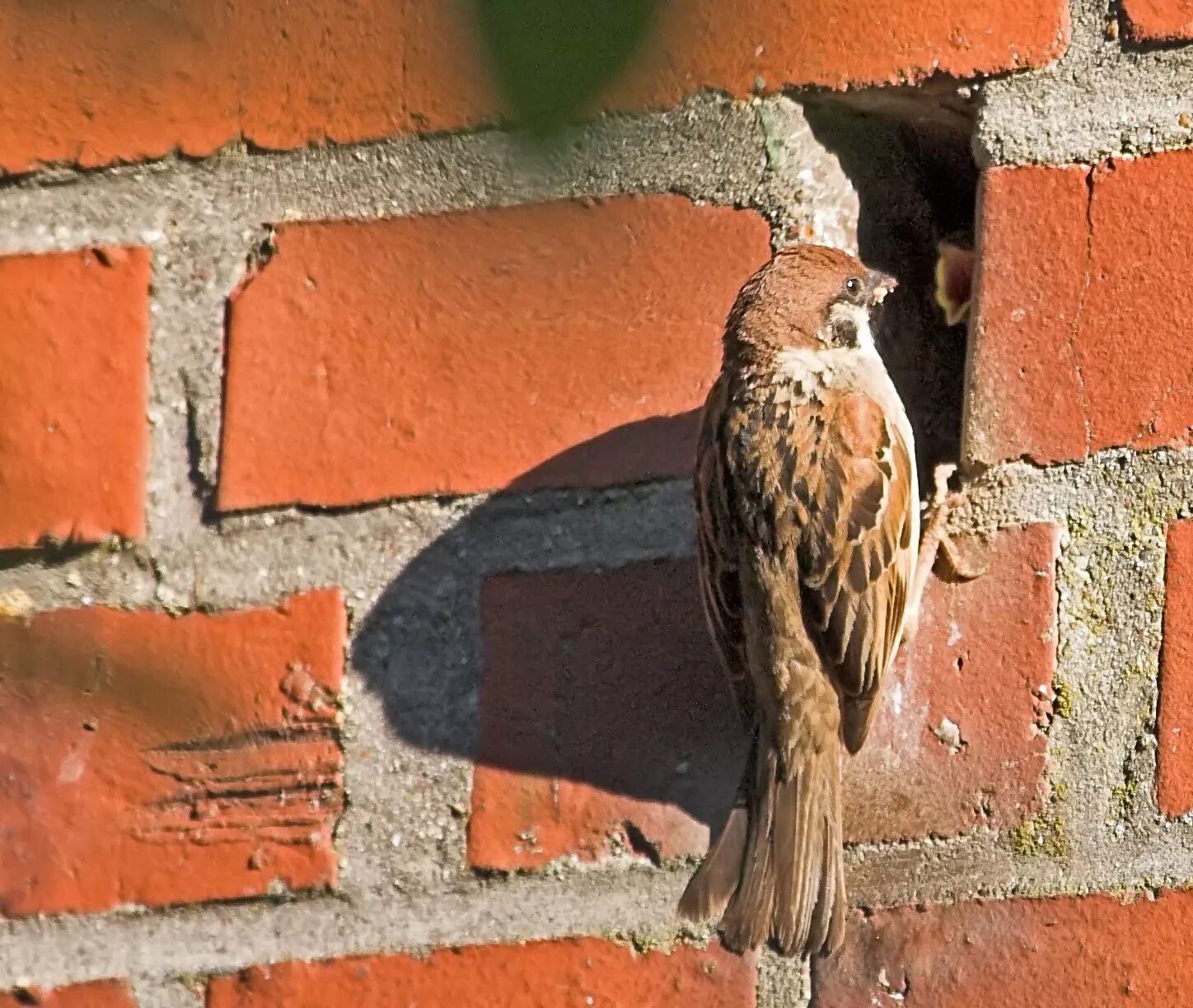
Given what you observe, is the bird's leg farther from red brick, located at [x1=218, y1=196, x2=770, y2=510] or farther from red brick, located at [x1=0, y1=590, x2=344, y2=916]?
red brick, located at [x1=0, y1=590, x2=344, y2=916]

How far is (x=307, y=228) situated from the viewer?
2.63 feet

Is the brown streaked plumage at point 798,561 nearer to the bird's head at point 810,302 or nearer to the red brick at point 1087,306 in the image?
the bird's head at point 810,302

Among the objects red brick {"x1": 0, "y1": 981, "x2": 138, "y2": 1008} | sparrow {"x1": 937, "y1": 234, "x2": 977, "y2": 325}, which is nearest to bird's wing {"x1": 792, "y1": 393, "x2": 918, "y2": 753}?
sparrow {"x1": 937, "y1": 234, "x2": 977, "y2": 325}

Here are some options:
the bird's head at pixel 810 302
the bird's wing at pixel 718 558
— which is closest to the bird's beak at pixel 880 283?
the bird's head at pixel 810 302

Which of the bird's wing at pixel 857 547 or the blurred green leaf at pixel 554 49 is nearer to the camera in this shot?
the blurred green leaf at pixel 554 49

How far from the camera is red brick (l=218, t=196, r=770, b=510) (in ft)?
2.63

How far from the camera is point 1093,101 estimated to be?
0.78 m

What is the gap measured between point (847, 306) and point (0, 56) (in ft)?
1.71

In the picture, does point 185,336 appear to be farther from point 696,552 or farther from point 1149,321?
point 1149,321

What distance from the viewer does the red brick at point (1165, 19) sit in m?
0.77

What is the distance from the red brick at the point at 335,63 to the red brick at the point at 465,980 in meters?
0.43

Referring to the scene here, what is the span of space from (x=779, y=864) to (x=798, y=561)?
23 cm

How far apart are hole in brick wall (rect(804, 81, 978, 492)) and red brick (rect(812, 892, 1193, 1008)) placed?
0.27 meters

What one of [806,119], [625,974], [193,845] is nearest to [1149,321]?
[806,119]
